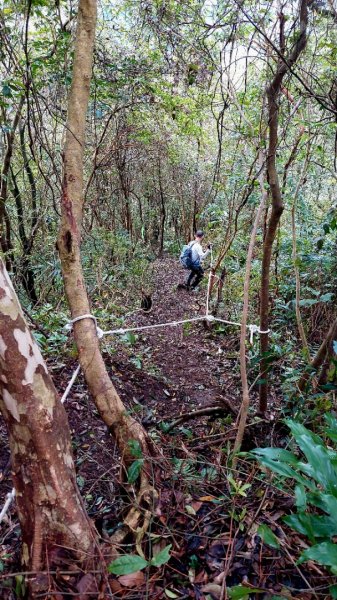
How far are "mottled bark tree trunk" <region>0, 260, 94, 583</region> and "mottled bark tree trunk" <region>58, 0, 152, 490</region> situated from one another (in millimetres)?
488

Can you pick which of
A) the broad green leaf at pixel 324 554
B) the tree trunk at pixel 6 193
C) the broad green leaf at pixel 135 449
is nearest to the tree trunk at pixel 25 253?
the tree trunk at pixel 6 193

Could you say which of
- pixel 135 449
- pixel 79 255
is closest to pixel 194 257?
pixel 79 255

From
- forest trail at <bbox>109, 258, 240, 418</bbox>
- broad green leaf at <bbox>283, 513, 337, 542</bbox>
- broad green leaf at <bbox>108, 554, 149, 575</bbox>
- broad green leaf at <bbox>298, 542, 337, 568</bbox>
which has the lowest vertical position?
forest trail at <bbox>109, 258, 240, 418</bbox>

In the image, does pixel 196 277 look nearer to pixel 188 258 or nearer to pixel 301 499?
pixel 188 258

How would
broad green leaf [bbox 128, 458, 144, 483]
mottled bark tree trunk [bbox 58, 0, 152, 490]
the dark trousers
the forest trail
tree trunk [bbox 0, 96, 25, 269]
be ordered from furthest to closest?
the dark trousers < tree trunk [bbox 0, 96, 25, 269] < the forest trail < mottled bark tree trunk [bbox 58, 0, 152, 490] < broad green leaf [bbox 128, 458, 144, 483]

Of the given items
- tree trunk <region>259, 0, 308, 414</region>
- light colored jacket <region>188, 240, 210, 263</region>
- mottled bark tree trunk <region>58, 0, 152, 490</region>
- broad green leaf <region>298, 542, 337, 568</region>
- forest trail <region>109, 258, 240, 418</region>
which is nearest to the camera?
broad green leaf <region>298, 542, 337, 568</region>

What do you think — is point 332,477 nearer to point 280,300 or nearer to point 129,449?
point 129,449

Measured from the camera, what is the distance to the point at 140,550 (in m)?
1.45

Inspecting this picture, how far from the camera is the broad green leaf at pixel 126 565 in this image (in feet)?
3.97

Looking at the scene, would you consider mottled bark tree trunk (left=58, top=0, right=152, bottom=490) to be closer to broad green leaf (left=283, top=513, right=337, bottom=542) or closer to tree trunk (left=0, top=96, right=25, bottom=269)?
broad green leaf (left=283, top=513, right=337, bottom=542)

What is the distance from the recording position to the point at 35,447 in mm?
1269

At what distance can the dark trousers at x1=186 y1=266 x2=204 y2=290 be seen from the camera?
821 cm

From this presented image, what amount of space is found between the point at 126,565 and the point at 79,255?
1.41m

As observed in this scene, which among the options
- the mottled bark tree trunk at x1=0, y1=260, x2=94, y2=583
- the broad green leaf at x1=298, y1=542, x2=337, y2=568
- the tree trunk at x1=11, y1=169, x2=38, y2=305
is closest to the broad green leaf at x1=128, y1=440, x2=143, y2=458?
the mottled bark tree trunk at x1=0, y1=260, x2=94, y2=583
